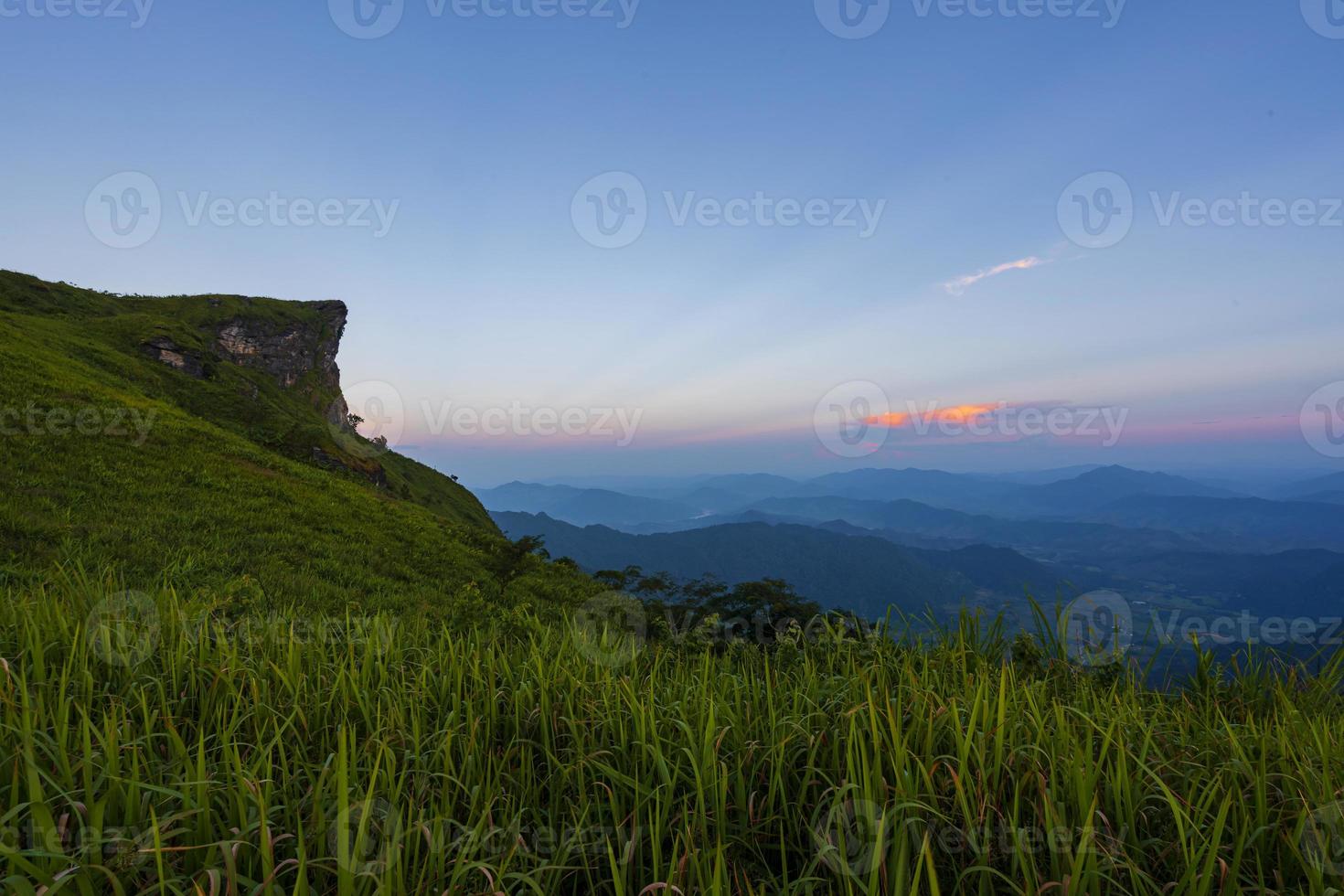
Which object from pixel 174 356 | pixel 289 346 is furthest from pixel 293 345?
pixel 174 356

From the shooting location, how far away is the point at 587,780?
8.78ft

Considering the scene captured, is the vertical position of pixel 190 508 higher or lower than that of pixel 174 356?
lower

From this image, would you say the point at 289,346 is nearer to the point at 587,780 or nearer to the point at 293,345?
the point at 293,345

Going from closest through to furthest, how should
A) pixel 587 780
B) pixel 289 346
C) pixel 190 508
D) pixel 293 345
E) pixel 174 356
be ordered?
pixel 587 780, pixel 190 508, pixel 174 356, pixel 289 346, pixel 293 345

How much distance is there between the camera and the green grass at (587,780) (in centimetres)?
187

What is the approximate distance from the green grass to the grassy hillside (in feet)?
11.4

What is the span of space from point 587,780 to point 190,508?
56.0 ft

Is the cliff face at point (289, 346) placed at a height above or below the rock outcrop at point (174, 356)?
above

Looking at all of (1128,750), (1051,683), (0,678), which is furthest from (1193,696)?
(0,678)

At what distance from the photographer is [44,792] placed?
82.1 inches

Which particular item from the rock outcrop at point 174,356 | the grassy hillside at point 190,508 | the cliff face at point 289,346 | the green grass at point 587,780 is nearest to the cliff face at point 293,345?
the cliff face at point 289,346

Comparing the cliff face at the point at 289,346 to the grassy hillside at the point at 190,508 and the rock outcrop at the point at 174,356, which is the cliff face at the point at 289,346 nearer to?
the rock outcrop at the point at 174,356

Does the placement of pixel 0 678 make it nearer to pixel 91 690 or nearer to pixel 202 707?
pixel 91 690

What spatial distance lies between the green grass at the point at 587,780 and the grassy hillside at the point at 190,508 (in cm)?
347
